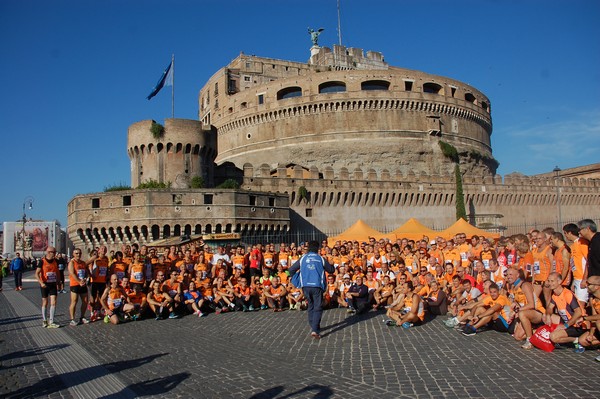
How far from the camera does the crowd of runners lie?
22.7 ft

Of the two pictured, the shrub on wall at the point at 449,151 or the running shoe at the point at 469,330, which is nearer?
the running shoe at the point at 469,330

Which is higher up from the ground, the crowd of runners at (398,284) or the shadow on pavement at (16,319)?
the crowd of runners at (398,284)

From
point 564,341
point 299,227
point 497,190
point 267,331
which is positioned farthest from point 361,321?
point 497,190

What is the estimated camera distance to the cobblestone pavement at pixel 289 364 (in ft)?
16.8

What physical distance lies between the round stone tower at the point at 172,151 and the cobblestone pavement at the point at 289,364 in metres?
20.2

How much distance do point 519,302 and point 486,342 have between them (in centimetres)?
109

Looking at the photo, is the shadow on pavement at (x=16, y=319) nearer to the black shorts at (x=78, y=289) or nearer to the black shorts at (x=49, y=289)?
the black shorts at (x=49, y=289)

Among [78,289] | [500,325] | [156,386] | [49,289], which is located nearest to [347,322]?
[500,325]

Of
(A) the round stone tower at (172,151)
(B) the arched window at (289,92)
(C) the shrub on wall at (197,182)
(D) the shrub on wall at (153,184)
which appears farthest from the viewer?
(B) the arched window at (289,92)

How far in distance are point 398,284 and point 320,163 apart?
34.2 metres

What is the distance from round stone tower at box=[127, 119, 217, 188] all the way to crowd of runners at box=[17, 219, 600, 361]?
51.9ft

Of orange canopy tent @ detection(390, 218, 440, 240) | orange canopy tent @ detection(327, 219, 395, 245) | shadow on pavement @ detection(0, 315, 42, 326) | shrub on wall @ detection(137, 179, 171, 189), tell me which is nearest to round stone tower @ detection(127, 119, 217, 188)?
shrub on wall @ detection(137, 179, 171, 189)

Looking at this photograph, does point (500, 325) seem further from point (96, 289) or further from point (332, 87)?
point (332, 87)

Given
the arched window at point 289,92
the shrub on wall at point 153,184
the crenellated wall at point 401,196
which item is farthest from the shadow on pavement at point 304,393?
the arched window at point 289,92
